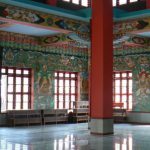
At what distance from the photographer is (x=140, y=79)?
22.3 metres

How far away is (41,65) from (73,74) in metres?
3.01

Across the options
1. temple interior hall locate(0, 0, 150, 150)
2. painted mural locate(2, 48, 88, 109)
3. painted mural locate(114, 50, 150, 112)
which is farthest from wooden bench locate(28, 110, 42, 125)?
painted mural locate(114, 50, 150, 112)

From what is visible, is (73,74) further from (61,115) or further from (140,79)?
(140,79)

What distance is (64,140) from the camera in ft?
41.8

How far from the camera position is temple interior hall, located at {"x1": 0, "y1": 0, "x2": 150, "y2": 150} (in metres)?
14.4

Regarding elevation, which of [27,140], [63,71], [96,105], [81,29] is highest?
[81,29]

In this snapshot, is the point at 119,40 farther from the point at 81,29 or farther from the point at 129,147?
the point at 129,147

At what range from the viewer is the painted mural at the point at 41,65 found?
1989 cm

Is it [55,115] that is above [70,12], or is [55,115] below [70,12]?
below

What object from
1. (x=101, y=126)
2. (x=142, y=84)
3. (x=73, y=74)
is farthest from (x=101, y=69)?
(x=73, y=74)

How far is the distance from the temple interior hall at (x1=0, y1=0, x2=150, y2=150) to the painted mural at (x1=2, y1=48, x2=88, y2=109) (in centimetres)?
5

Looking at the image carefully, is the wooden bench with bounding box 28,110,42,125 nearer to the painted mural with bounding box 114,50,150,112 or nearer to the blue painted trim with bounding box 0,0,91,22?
the painted mural with bounding box 114,50,150,112

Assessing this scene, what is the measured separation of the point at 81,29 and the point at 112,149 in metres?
8.07

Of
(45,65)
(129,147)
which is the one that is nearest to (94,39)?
(129,147)
